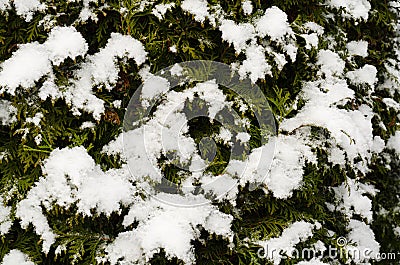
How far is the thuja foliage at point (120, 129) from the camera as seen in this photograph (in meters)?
2.04

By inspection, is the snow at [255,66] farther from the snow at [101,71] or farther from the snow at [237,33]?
the snow at [101,71]

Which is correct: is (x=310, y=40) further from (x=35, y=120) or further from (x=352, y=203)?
(x=35, y=120)

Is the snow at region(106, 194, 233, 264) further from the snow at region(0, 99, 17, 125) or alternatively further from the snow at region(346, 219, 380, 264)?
the snow at region(346, 219, 380, 264)

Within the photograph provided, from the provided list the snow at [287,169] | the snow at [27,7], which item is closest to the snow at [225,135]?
the snow at [287,169]

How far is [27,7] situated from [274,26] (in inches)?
45.0

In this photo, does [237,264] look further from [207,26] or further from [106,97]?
[207,26]

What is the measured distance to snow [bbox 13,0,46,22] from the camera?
211cm

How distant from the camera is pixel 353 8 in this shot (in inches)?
103

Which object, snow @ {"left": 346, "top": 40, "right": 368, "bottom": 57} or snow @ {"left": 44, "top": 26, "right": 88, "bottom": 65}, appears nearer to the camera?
snow @ {"left": 44, "top": 26, "right": 88, "bottom": 65}

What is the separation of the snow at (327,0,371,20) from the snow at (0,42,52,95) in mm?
1578

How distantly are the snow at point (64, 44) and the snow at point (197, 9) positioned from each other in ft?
1.60

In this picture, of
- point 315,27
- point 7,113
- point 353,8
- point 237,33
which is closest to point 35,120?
point 7,113

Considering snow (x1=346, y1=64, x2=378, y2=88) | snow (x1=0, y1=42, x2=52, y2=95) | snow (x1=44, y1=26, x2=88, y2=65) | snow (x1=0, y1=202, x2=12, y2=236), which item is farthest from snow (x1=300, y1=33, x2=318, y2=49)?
snow (x1=0, y1=202, x2=12, y2=236)

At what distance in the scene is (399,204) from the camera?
3.04 m
